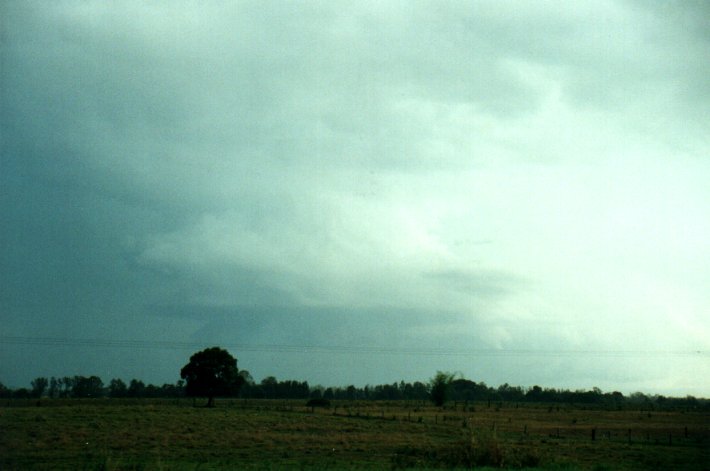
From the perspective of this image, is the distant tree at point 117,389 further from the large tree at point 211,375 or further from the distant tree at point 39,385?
the large tree at point 211,375

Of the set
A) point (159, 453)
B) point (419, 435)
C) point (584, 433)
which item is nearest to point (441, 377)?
point (584, 433)

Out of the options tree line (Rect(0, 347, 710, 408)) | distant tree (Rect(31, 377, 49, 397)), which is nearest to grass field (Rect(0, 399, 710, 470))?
tree line (Rect(0, 347, 710, 408))

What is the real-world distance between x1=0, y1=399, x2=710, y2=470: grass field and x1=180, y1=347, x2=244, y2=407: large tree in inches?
1210

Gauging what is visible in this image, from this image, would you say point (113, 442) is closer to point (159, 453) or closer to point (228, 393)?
point (159, 453)

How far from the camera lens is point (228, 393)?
96000 mm

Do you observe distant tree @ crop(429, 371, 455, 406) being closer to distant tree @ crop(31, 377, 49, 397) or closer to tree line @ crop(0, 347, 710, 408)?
tree line @ crop(0, 347, 710, 408)

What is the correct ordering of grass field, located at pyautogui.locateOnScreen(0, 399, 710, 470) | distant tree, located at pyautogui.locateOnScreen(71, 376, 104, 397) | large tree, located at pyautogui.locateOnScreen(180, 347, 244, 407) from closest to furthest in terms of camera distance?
grass field, located at pyautogui.locateOnScreen(0, 399, 710, 470), large tree, located at pyautogui.locateOnScreen(180, 347, 244, 407), distant tree, located at pyautogui.locateOnScreen(71, 376, 104, 397)

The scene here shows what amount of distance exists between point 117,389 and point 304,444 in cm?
13644

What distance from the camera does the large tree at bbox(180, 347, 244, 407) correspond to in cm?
9550

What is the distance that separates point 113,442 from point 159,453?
6839mm

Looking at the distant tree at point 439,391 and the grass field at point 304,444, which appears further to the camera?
the distant tree at point 439,391

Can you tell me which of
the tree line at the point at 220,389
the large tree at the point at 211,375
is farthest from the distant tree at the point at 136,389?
the large tree at the point at 211,375

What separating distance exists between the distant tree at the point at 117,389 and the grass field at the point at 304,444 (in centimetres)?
10222

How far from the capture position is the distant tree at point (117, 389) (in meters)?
160
